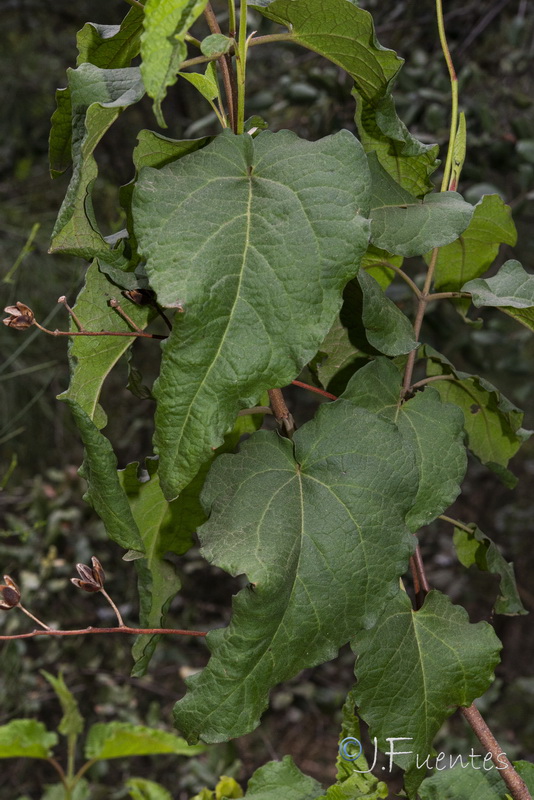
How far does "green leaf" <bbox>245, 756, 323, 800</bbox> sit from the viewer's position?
2.70 ft

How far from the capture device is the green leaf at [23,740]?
1.09 meters

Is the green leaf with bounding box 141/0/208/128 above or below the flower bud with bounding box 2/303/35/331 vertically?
above

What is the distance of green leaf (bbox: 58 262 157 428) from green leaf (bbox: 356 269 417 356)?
202 mm

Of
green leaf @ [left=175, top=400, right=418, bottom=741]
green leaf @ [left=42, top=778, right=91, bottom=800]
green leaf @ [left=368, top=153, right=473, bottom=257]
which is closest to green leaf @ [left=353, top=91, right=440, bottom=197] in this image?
green leaf @ [left=368, top=153, right=473, bottom=257]

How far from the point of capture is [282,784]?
2.77 feet

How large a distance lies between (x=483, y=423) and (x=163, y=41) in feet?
1.84

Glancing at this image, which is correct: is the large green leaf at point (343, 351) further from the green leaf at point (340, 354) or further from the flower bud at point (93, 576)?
the flower bud at point (93, 576)

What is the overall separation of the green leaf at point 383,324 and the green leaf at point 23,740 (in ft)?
2.54

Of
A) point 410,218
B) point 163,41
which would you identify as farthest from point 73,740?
point 163,41

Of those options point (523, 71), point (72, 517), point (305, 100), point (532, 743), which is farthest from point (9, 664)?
point (523, 71)

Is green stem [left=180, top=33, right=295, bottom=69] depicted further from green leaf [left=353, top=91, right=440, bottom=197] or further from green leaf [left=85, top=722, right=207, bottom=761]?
green leaf [left=85, top=722, right=207, bottom=761]

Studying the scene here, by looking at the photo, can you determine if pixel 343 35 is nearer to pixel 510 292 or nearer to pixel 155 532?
pixel 510 292

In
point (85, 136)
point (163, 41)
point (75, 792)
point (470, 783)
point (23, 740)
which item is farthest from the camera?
point (75, 792)

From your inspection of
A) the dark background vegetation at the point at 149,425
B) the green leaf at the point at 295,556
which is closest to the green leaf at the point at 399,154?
the green leaf at the point at 295,556
